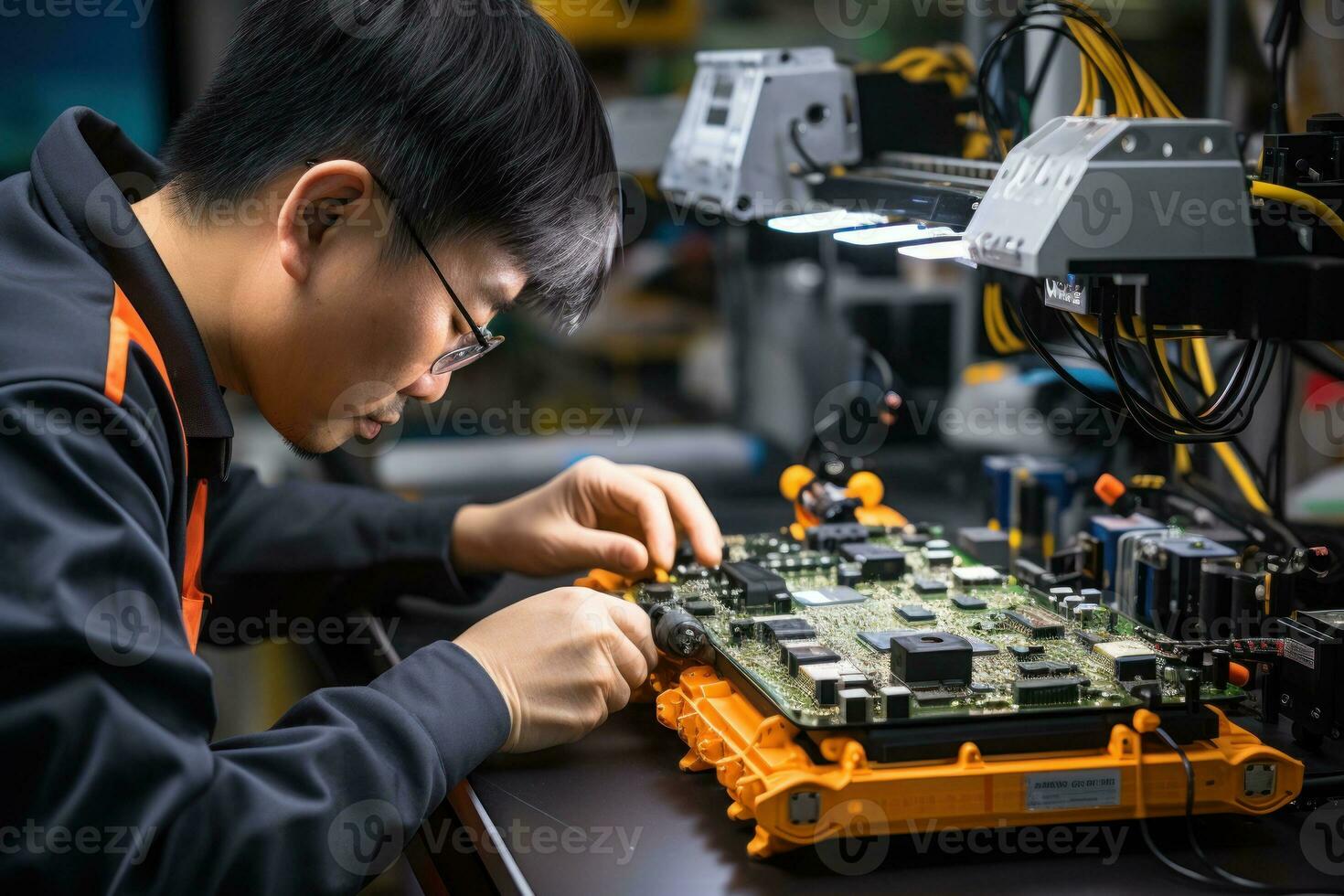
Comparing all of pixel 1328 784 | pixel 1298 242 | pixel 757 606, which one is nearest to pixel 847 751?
pixel 757 606

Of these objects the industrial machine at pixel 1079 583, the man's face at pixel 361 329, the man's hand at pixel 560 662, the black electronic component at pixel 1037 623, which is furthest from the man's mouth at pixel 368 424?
the black electronic component at pixel 1037 623

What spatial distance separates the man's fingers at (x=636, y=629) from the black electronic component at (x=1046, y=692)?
36 cm

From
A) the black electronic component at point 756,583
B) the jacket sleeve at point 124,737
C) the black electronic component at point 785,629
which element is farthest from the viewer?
the black electronic component at point 756,583

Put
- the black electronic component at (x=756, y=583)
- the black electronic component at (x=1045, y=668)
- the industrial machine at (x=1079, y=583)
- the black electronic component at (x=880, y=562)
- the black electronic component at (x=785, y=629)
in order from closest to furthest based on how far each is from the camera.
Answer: the industrial machine at (x=1079, y=583) < the black electronic component at (x=1045, y=668) < the black electronic component at (x=785, y=629) < the black electronic component at (x=756, y=583) < the black electronic component at (x=880, y=562)

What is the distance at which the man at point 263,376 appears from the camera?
88 centimetres

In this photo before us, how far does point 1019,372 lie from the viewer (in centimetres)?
213

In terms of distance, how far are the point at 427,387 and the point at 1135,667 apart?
28.4 inches

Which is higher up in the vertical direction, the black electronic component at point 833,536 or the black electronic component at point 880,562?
the black electronic component at point 880,562

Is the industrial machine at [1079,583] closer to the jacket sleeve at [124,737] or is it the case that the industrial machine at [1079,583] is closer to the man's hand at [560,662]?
the man's hand at [560,662]

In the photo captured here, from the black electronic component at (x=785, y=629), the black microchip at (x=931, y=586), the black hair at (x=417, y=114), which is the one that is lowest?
the black microchip at (x=931, y=586)

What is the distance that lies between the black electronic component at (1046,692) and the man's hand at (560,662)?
369 millimetres

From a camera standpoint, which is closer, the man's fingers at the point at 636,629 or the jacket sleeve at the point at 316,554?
the man's fingers at the point at 636,629

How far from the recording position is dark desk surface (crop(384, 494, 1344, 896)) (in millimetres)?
982

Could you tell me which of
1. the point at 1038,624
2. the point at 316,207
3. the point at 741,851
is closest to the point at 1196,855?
the point at 1038,624
